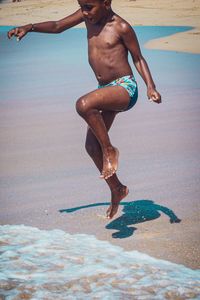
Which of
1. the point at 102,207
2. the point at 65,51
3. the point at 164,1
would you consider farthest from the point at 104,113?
the point at 164,1

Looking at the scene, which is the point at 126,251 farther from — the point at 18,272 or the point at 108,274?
the point at 18,272

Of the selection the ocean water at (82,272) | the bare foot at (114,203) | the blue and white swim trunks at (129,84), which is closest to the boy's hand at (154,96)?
the blue and white swim trunks at (129,84)

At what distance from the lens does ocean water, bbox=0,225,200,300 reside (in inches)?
162

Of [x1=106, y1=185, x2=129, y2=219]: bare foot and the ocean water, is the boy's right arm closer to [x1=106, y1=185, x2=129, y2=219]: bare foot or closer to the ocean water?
[x1=106, y1=185, x2=129, y2=219]: bare foot

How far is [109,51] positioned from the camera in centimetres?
521

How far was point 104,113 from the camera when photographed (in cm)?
529

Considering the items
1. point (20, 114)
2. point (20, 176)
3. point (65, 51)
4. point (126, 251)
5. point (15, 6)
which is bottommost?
point (15, 6)

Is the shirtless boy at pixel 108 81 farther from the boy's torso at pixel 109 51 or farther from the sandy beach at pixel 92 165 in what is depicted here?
the sandy beach at pixel 92 165

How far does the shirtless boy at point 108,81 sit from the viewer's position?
499 cm

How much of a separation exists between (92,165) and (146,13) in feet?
44.5

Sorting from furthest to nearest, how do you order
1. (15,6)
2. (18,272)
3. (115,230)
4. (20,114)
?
(15,6) → (20,114) → (115,230) → (18,272)

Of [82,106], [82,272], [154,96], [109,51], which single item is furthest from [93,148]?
[82,272]

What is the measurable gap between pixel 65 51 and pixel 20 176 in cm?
807

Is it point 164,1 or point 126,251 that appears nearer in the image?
point 126,251
